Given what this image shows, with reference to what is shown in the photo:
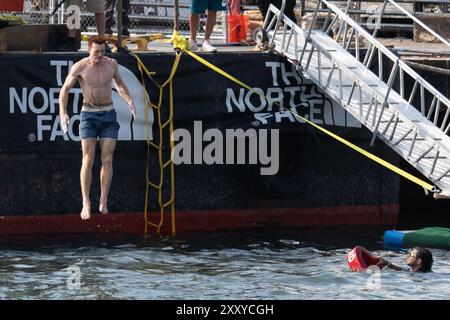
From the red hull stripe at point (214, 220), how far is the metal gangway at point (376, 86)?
5.10 feet

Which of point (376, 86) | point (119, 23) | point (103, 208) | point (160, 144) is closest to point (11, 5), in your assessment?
point (119, 23)

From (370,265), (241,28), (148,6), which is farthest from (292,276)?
(148,6)

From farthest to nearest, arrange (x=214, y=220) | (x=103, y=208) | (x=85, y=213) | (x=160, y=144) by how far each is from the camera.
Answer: (x=214, y=220)
(x=160, y=144)
(x=103, y=208)
(x=85, y=213)

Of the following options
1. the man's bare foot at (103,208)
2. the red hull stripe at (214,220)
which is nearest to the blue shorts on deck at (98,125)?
the man's bare foot at (103,208)

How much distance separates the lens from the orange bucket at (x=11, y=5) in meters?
19.9

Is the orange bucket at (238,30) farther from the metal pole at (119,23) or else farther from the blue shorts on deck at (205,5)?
the metal pole at (119,23)

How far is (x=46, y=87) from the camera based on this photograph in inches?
763

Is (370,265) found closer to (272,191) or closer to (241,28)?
(272,191)

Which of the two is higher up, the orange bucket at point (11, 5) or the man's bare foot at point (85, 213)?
the orange bucket at point (11, 5)

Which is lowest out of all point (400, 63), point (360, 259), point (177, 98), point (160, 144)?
point (360, 259)

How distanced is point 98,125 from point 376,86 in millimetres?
3958

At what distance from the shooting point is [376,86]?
781 inches

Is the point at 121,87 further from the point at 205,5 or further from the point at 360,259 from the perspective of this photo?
the point at 360,259
